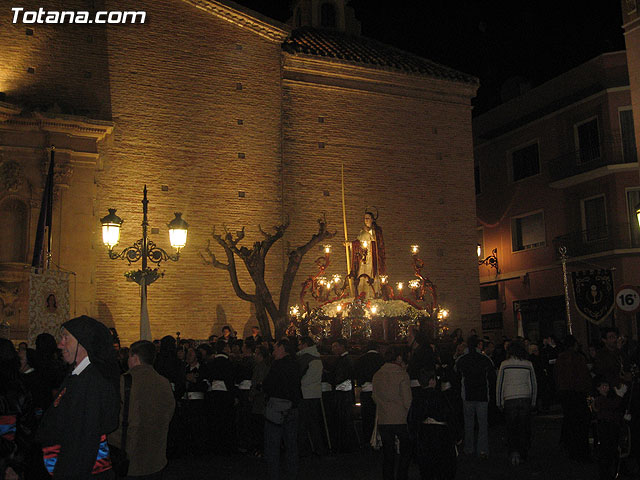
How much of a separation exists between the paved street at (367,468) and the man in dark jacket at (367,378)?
67 cm

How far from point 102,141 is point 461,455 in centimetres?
1421

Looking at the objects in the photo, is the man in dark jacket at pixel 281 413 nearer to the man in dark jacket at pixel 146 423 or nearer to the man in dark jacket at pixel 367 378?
the man in dark jacket at pixel 146 423

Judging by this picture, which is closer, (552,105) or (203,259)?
(203,259)

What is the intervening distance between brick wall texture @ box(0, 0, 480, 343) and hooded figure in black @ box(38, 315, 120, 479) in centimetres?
1521

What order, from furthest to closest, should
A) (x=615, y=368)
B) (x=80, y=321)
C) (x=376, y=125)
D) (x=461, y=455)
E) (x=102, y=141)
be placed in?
(x=376, y=125)
(x=102, y=141)
(x=461, y=455)
(x=615, y=368)
(x=80, y=321)

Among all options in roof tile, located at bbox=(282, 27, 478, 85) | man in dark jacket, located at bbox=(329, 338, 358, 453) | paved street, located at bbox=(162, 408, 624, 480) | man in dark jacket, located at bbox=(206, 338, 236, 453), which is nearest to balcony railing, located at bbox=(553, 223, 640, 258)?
roof tile, located at bbox=(282, 27, 478, 85)

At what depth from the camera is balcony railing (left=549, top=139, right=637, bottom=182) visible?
25422 millimetres

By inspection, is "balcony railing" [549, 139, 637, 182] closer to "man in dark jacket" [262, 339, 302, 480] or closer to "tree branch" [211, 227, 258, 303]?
"tree branch" [211, 227, 258, 303]

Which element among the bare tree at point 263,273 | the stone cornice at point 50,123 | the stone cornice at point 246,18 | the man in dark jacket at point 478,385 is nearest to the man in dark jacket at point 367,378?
the man in dark jacket at point 478,385

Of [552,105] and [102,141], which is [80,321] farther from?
[552,105]

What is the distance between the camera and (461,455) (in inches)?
459

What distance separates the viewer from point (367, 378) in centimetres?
1188

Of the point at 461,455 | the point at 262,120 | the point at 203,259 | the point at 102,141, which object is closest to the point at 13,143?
the point at 102,141

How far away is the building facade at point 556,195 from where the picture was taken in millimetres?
25391
